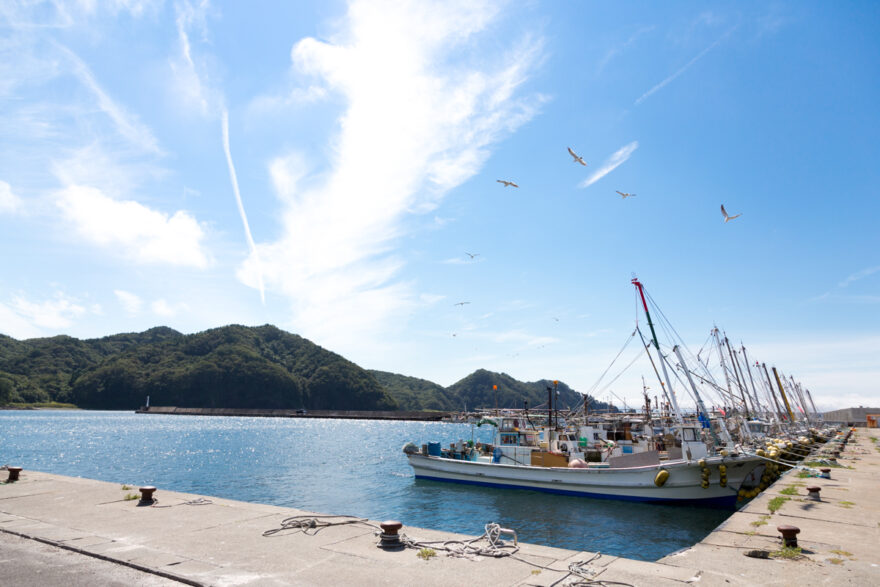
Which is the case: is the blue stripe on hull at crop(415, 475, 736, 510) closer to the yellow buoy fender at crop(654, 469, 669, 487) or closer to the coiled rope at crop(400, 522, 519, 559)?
the yellow buoy fender at crop(654, 469, 669, 487)

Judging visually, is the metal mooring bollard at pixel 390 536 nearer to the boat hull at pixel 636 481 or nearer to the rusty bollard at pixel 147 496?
the rusty bollard at pixel 147 496

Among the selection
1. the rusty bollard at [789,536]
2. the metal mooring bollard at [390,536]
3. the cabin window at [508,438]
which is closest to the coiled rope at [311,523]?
the metal mooring bollard at [390,536]

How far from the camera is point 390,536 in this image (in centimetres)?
1047

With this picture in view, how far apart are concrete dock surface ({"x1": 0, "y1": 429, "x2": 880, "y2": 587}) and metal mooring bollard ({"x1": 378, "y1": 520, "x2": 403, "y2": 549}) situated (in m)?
0.20

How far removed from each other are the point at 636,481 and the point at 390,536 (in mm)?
21655

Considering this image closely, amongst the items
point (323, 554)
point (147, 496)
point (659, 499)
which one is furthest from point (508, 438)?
point (323, 554)

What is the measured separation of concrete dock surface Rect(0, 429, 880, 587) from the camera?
838 cm

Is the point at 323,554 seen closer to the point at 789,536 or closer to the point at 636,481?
the point at 789,536

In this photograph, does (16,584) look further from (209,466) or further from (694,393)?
(209,466)

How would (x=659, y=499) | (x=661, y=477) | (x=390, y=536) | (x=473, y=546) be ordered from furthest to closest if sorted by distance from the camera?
(x=659, y=499) < (x=661, y=477) < (x=390, y=536) < (x=473, y=546)

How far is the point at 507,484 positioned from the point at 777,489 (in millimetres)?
15874

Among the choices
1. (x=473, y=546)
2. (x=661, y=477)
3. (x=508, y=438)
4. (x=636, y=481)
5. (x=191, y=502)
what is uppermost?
(x=508, y=438)

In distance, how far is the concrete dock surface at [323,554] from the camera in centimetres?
838

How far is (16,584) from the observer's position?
779 centimetres
